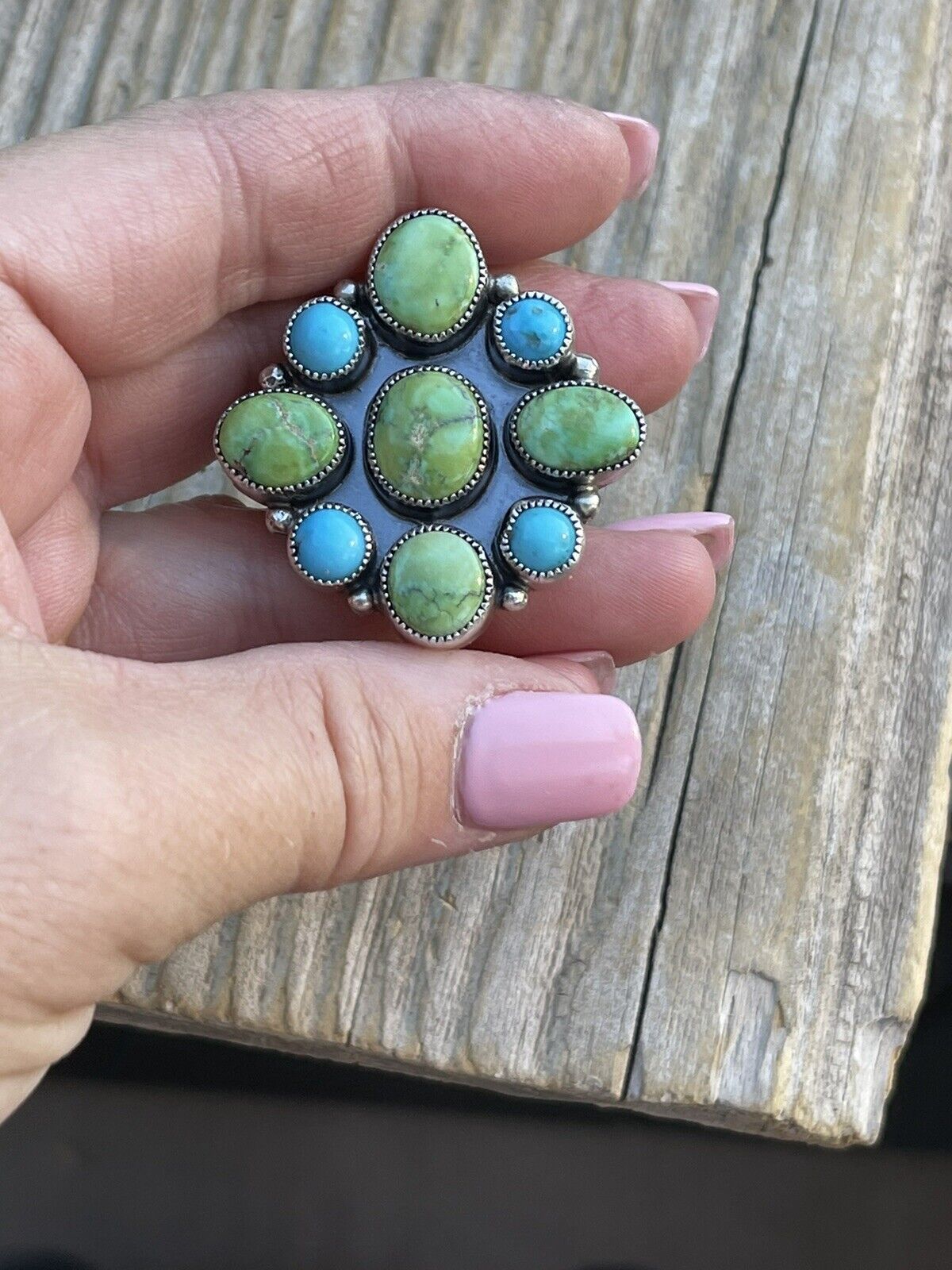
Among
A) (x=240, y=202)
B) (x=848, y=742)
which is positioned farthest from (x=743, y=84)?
(x=848, y=742)

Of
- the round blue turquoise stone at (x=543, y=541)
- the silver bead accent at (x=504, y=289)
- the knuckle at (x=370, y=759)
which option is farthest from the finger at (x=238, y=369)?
the knuckle at (x=370, y=759)

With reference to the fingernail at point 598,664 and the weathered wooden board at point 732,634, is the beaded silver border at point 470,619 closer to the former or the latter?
the fingernail at point 598,664

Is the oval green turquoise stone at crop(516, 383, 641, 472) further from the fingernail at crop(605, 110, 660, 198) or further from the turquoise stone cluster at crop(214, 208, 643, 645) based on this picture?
the fingernail at crop(605, 110, 660, 198)

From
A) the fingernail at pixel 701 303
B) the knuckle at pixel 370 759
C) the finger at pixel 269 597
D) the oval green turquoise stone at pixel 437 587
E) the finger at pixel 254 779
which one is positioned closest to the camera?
the finger at pixel 254 779

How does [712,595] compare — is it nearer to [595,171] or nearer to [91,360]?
[595,171]

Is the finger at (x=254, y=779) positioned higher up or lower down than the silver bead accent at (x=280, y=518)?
lower down

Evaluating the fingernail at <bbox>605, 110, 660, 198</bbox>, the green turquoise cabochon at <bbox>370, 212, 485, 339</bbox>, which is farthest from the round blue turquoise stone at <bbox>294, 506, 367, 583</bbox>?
the fingernail at <bbox>605, 110, 660, 198</bbox>
